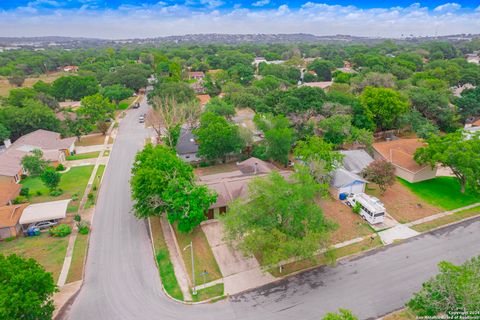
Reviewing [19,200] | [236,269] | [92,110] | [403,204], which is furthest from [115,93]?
[403,204]

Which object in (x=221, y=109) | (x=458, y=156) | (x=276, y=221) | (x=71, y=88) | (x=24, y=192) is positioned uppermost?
(x=71, y=88)

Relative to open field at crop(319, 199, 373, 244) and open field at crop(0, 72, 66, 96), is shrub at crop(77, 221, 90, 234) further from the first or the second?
open field at crop(0, 72, 66, 96)

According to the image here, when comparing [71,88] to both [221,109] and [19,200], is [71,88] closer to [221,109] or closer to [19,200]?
[221,109]

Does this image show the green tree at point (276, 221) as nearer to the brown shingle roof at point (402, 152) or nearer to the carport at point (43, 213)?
the carport at point (43, 213)

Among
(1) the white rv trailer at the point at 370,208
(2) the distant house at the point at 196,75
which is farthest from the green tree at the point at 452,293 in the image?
(2) the distant house at the point at 196,75

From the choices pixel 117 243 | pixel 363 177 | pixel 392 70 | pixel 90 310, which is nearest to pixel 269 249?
pixel 90 310

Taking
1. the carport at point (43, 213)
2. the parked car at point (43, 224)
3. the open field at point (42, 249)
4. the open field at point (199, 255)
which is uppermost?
the carport at point (43, 213)
